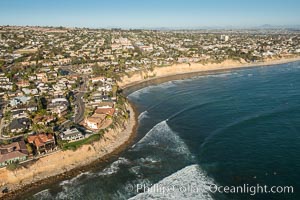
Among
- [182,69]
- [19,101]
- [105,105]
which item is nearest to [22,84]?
[19,101]

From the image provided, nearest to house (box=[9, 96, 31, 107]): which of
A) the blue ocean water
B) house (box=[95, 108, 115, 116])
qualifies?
house (box=[95, 108, 115, 116])

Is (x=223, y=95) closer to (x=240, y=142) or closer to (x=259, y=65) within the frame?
(x=240, y=142)

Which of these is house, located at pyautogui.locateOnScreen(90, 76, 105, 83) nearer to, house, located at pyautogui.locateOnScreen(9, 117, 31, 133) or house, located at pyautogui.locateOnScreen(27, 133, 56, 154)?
house, located at pyautogui.locateOnScreen(9, 117, 31, 133)

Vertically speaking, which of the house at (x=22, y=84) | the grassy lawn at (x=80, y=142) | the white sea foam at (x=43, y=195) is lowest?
the white sea foam at (x=43, y=195)

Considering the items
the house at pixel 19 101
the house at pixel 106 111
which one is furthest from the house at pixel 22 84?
the house at pixel 106 111

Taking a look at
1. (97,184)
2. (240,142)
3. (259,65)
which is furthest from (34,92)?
(259,65)

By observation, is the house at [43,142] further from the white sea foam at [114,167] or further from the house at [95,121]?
the white sea foam at [114,167]
